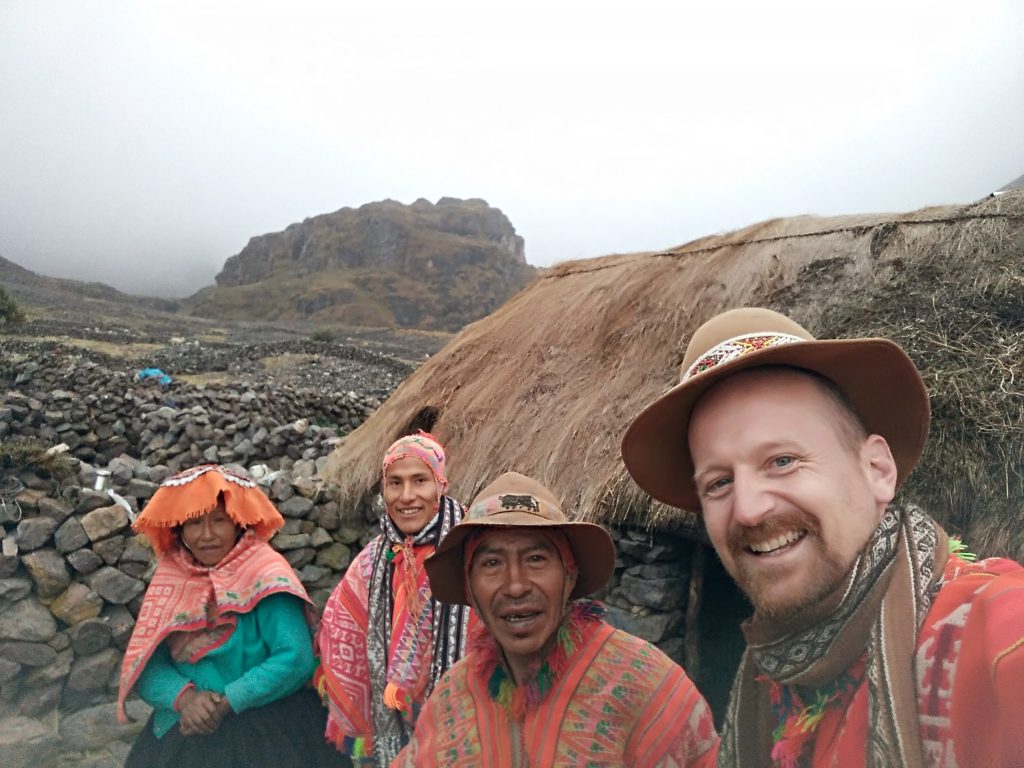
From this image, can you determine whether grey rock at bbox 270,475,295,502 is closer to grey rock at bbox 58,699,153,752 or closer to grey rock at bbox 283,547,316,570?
grey rock at bbox 283,547,316,570

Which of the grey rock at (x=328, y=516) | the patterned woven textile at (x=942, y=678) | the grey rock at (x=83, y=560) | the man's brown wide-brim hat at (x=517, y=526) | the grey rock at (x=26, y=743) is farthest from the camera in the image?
the grey rock at (x=328, y=516)

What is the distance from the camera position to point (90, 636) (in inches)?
178

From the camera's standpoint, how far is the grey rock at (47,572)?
4.50 meters

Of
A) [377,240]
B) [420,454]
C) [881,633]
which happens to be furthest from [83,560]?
[377,240]

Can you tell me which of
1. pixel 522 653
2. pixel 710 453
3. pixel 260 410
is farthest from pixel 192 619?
pixel 260 410

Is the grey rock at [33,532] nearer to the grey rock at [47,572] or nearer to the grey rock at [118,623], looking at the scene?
the grey rock at [47,572]

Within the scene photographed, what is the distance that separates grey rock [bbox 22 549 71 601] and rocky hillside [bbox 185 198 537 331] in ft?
223

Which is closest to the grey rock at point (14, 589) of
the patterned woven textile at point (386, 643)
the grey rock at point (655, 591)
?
the patterned woven textile at point (386, 643)

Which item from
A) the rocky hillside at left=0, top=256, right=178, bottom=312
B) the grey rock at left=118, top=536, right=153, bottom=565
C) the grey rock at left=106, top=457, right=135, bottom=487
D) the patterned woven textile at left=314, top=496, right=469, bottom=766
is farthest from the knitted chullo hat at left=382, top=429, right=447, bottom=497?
the rocky hillside at left=0, top=256, right=178, bottom=312

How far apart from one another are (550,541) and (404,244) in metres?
114

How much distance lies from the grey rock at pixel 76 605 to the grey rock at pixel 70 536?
275 mm

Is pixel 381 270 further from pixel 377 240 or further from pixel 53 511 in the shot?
pixel 53 511

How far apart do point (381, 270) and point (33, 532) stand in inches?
4166

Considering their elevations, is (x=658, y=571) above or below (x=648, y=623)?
above
